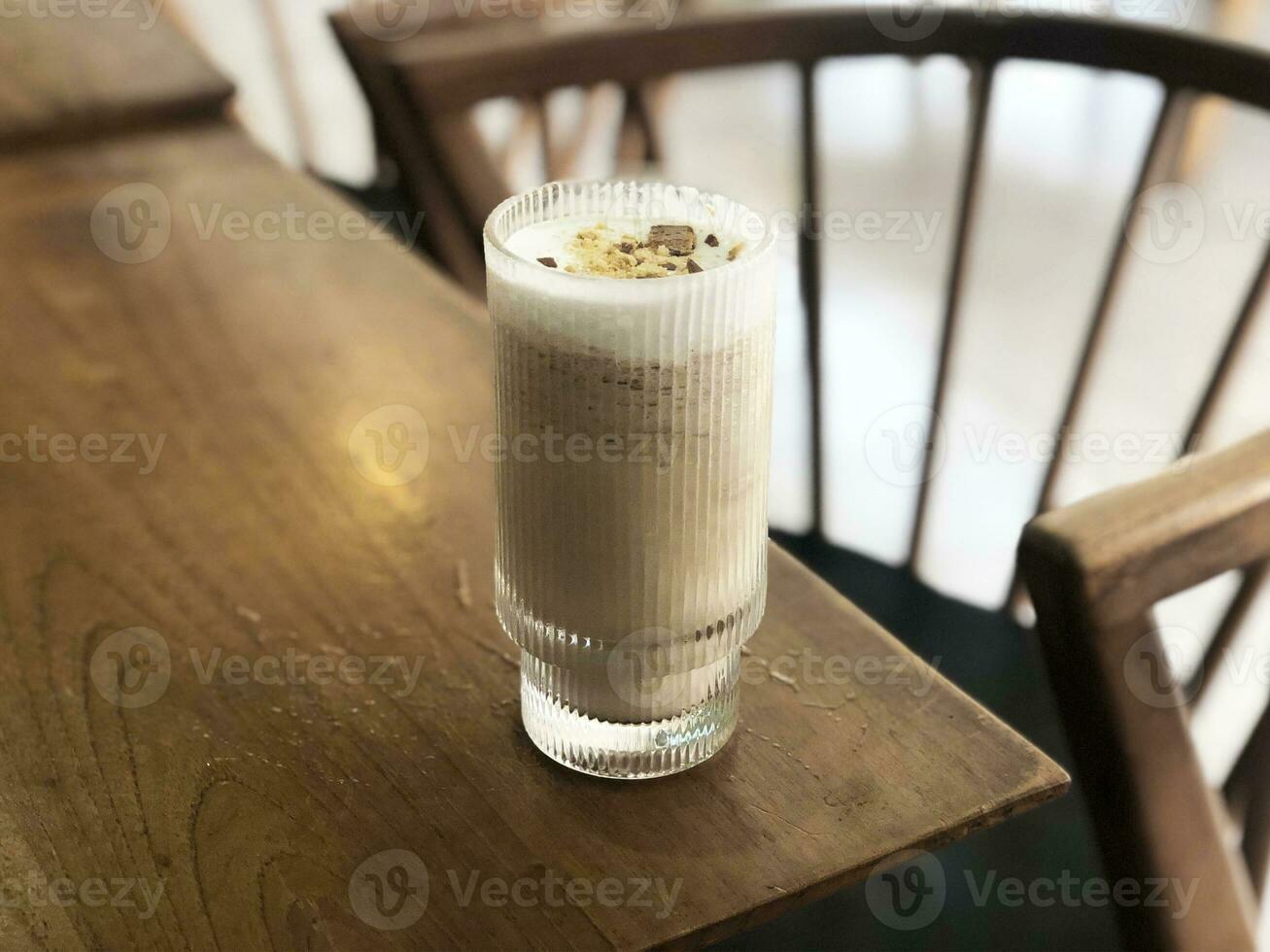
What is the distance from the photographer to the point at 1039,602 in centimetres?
49

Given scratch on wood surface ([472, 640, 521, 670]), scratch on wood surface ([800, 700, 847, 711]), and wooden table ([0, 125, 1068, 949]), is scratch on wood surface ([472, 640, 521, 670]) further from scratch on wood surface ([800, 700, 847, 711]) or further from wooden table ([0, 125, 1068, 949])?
scratch on wood surface ([800, 700, 847, 711])

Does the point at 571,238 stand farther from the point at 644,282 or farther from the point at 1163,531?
the point at 1163,531

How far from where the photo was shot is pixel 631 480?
46 centimetres

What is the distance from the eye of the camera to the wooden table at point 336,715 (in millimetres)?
481

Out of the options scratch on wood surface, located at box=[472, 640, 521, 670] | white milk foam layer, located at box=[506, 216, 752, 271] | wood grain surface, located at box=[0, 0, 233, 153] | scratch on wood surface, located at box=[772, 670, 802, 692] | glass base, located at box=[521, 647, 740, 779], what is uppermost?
white milk foam layer, located at box=[506, 216, 752, 271]

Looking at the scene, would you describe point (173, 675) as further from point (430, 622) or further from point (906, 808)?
point (906, 808)

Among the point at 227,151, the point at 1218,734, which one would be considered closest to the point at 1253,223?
the point at 1218,734

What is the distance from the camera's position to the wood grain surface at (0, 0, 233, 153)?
1243mm

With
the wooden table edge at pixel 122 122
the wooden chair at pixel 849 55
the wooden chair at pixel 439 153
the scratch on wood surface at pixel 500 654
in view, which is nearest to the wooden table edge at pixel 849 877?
the scratch on wood surface at pixel 500 654

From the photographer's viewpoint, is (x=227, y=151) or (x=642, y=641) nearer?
(x=642, y=641)

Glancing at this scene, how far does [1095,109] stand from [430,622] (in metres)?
3.54

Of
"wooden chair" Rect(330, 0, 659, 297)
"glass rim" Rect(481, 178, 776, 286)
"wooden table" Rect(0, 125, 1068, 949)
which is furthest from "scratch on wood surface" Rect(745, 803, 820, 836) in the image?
"wooden chair" Rect(330, 0, 659, 297)

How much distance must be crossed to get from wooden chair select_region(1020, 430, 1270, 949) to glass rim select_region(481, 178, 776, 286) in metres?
0.16

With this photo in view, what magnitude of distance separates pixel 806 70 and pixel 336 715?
0.78 metres
